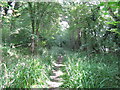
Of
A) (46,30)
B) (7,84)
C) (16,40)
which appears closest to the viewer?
(7,84)

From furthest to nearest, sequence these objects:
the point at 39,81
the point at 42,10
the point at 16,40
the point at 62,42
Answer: the point at 62,42
the point at 42,10
the point at 16,40
the point at 39,81

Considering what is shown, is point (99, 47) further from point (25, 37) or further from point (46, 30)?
point (25, 37)

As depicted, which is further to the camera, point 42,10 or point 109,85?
point 42,10

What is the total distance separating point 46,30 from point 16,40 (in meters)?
1.67

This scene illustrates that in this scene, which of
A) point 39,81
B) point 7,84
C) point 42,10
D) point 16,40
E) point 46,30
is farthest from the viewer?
point 46,30

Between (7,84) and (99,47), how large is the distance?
3995 mm

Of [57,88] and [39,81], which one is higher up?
[39,81]

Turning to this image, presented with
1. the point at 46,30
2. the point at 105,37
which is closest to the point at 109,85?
the point at 105,37

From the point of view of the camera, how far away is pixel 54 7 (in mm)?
4965

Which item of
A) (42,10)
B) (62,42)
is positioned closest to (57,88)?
(42,10)

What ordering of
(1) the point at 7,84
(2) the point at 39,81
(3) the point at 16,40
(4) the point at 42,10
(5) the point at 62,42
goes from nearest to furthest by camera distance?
1. (1) the point at 7,84
2. (2) the point at 39,81
3. (3) the point at 16,40
4. (4) the point at 42,10
5. (5) the point at 62,42

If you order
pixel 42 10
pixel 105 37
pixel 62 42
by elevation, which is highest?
pixel 42 10

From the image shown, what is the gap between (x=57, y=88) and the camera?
2.57 metres

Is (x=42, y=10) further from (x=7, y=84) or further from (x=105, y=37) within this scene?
(x=7, y=84)
